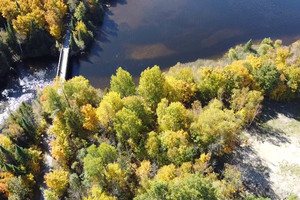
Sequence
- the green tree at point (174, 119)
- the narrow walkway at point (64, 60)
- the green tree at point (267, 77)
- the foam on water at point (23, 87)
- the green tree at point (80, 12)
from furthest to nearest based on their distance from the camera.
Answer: the green tree at point (80, 12)
the narrow walkway at point (64, 60)
the foam on water at point (23, 87)
the green tree at point (267, 77)
the green tree at point (174, 119)

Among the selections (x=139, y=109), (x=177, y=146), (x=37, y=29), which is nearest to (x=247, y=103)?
(x=177, y=146)

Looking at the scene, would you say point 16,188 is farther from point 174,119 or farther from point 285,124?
point 285,124

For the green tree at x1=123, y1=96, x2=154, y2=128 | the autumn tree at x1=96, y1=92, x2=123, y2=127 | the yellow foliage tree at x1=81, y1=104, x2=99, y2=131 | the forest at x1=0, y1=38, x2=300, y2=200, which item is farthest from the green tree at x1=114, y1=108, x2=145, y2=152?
the yellow foliage tree at x1=81, y1=104, x2=99, y2=131

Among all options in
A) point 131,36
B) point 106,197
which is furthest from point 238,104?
point 131,36

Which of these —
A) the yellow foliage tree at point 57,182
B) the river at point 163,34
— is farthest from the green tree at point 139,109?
the river at point 163,34

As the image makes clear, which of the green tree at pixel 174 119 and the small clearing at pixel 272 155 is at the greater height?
the green tree at pixel 174 119

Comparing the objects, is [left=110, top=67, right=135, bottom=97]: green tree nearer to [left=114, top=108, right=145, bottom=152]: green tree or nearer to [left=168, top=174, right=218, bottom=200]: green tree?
[left=114, top=108, right=145, bottom=152]: green tree

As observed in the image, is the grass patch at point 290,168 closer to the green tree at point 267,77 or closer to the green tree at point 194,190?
the green tree at point 267,77
